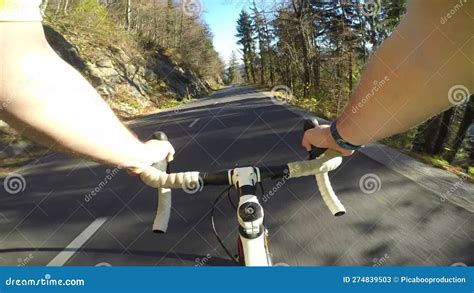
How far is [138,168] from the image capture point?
94 cm

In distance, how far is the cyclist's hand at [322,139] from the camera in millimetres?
1078

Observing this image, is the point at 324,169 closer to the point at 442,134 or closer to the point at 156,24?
the point at 442,134

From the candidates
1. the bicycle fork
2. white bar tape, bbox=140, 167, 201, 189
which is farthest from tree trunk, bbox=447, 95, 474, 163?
white bar tape, bbox=140, 167, 201, 189

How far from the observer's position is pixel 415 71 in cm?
84

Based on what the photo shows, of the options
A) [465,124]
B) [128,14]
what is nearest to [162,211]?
[465,124]

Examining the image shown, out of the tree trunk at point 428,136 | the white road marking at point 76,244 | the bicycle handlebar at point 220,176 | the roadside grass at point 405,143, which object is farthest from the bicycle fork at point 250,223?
the tree trunk at point 428,136

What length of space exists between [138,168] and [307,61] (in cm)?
1407

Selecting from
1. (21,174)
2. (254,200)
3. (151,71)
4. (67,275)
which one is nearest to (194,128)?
(21,174)

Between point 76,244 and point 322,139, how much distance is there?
2847 mm

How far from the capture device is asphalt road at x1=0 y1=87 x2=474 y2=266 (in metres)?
2.80

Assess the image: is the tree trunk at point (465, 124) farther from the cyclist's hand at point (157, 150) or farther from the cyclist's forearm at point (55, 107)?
the cyclist's forearm at point (55, 107)

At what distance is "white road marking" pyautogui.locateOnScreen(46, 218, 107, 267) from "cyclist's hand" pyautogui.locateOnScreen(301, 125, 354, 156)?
2.57 metres

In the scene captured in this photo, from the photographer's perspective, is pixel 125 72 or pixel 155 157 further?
pixel 125 72

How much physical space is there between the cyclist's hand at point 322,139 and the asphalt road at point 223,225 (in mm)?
1612
